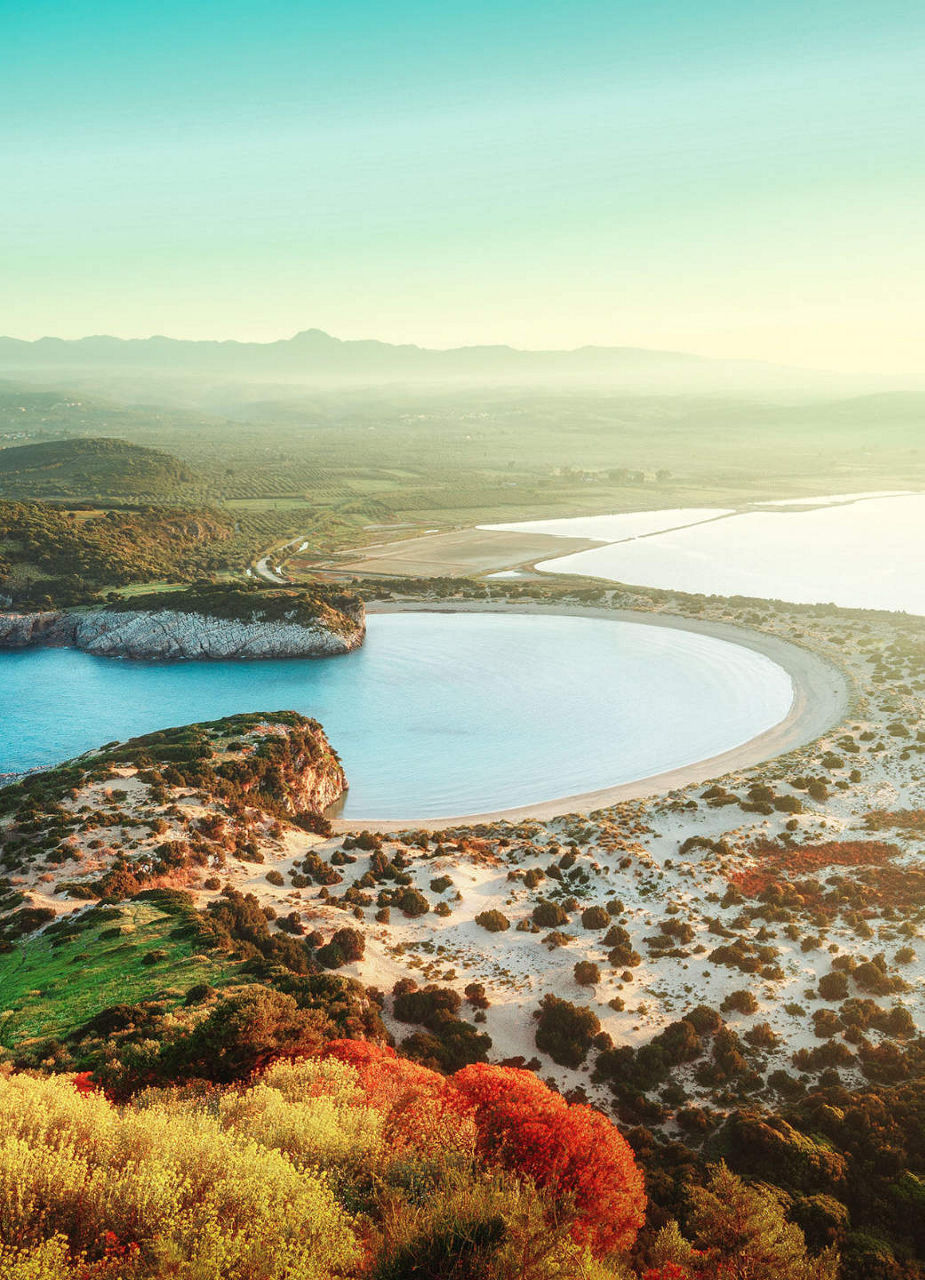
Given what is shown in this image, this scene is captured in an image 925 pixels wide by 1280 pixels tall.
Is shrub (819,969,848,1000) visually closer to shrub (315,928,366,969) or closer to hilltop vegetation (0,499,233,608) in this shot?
shrub (315,928,366,969)

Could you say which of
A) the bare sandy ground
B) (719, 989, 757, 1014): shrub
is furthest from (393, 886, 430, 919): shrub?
the bare sandy ground

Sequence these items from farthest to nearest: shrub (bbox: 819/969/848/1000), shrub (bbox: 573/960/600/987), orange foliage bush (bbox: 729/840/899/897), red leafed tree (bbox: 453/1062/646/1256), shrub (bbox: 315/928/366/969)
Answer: orange foliage bush (bbox: 729/840/899/897) → shrub (bbox: 315/928/366/969) → shrub (bbox: 573/960/600/987) → shrub (bbox: 819/969/848/1000) → red leafed tree (bbox: 453/1062/646/1256)

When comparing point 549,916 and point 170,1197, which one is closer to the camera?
point 170,1197

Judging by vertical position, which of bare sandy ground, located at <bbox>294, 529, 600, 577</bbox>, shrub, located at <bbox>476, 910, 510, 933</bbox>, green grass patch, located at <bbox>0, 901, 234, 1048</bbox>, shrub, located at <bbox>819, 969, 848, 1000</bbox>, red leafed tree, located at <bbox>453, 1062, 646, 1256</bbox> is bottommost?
shrub, located at <bbox>476, 910, 510, 933</bbox>

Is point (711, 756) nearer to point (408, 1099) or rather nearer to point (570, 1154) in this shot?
point (570, 1154)

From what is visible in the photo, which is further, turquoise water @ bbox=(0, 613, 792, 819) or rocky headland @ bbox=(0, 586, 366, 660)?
rocky headland @ bbox=(0, 586, 366, 660)

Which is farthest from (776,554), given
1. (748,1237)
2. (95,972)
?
(748,1237)

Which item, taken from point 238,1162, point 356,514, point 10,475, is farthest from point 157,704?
point 10,475

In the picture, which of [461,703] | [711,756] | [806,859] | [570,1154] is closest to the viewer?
[570,1154]
